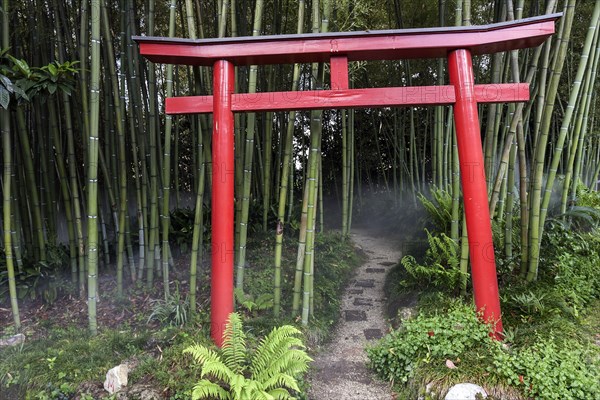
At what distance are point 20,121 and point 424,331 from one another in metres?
3.37

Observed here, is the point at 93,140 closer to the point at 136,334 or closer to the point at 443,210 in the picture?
the point at 136,334

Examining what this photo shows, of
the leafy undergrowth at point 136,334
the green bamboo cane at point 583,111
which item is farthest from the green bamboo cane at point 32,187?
the green bamboo cane at point 583,111

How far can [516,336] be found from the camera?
2.29 meters

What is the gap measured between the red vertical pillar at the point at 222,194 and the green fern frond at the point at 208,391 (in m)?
0.47

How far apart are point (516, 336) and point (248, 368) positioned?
175 cm

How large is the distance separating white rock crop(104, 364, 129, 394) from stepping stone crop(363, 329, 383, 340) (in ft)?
6.09

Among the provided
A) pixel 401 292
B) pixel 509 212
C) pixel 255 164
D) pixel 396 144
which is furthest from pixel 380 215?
pixel 509 212

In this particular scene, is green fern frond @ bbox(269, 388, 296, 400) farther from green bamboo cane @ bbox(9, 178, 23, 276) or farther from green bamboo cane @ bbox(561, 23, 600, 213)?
green bamboo cane @ bbox(561, 23, 600, 213)

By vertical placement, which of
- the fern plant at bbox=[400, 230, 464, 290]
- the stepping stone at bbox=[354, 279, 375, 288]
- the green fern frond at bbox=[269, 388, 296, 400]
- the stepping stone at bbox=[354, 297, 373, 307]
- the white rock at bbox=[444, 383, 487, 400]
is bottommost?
the stepping stone at bbox=[354, 297, 373, 307]

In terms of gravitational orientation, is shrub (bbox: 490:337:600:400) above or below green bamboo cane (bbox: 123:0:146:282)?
below

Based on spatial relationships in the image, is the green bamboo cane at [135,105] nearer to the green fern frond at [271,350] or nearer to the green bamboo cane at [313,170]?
the green bamboo cane at [313,170]

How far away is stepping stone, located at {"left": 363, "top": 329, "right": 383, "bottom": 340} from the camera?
2.96 m

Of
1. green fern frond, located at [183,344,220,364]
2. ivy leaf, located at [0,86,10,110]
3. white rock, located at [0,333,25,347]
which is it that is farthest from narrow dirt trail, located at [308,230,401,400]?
ivy leaf, located at [0,86,10,110]

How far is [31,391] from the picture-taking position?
2094 mm
